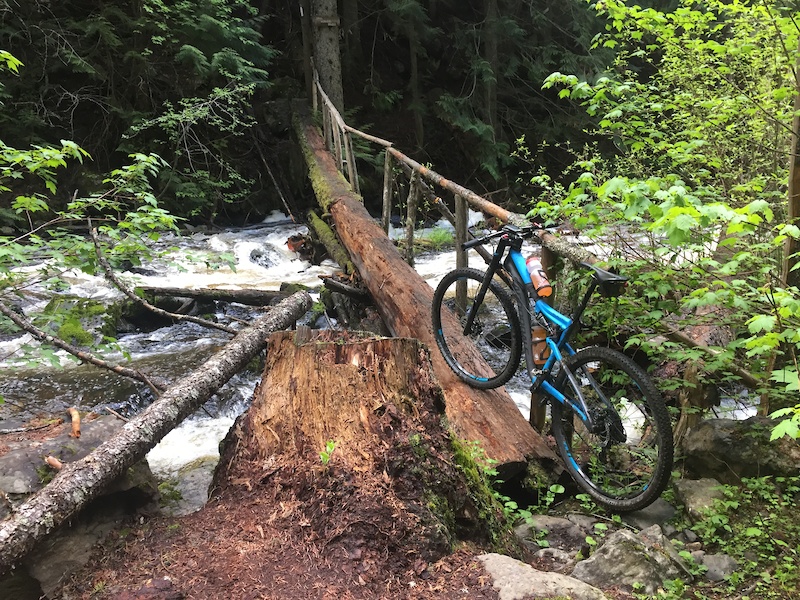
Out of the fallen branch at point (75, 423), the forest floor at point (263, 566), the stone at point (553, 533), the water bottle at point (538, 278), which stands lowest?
the stone at point (553, 533)

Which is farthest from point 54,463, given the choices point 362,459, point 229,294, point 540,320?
point 229,294

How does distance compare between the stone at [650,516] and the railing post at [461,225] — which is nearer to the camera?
the stone at [650,516]

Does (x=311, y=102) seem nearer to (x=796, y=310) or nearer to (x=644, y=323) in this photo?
(x=644, y=323)

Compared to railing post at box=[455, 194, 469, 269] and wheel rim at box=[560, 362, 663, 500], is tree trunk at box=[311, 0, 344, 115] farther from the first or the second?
wheel rim at box=[560, 362, 663, 500]

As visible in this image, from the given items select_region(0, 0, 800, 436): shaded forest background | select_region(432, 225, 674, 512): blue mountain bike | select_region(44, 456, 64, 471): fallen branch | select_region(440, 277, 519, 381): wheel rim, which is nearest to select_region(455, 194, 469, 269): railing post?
select_region(440, 277, 519, 381): wheel rim

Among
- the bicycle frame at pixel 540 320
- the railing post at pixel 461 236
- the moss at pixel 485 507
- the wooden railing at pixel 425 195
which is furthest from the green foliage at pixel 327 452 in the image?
the railing post at pixel 461 236

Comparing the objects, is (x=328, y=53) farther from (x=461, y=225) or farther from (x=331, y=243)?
(x=461, y=225)

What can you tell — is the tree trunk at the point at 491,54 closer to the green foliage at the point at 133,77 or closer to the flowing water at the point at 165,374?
the green foliage at the point at 133,77

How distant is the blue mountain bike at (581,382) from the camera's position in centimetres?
255

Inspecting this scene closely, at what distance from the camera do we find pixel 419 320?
4312mm

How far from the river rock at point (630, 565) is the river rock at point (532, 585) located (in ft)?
1.40

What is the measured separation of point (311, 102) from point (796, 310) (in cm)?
1170

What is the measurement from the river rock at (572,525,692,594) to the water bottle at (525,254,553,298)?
1.34m

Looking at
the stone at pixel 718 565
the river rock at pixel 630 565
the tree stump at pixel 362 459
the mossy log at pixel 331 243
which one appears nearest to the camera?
the tree stump at pixel 362 459
